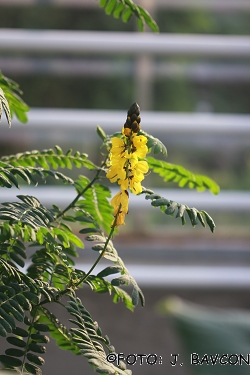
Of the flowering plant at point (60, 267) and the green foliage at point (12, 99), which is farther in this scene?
the green foliage at point (12, 99)

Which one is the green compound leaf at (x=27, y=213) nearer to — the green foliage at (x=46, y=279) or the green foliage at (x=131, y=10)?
the green foliage at (x=46, y=279)

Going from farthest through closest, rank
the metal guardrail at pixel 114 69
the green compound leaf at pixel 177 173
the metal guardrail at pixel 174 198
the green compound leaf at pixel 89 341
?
the metal guardrail at pixel 114 69, the metal guardrail at pixel 174 198, the green compound leaf at pixel 177 173, the green compound leaf at pixel 89 341

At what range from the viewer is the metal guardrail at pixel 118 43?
1.95 meters

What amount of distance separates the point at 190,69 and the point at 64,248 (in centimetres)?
148

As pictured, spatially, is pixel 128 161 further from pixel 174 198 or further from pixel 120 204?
pixel 174 198

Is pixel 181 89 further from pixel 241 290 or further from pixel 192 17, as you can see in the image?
pixel 241 290

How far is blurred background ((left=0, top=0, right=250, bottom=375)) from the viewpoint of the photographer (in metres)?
1.98

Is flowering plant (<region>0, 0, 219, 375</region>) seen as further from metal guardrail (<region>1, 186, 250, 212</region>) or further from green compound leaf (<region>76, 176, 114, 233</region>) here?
metal guardrail (<region>1, 186, 250, 212</region>)

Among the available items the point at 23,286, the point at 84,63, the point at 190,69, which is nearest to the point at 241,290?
the point at 190,69

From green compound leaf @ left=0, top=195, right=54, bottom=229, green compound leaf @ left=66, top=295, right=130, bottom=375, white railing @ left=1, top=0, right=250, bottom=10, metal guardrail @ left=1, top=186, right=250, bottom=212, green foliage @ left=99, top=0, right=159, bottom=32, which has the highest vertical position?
white railing @ left=1, top=0, right=250, bottom=10

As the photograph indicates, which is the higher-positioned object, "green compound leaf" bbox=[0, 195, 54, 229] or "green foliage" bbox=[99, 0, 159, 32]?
"green foliage" bbox=[99, 0, 159, 32]

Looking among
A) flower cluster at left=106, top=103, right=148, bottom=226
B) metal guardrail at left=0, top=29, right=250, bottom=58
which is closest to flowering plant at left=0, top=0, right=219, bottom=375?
flower cluster at left=106, top=103, right=148, bottom=226

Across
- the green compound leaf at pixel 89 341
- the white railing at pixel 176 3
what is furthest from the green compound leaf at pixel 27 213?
the white railing at pixel 176 3

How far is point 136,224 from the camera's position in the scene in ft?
6.93
